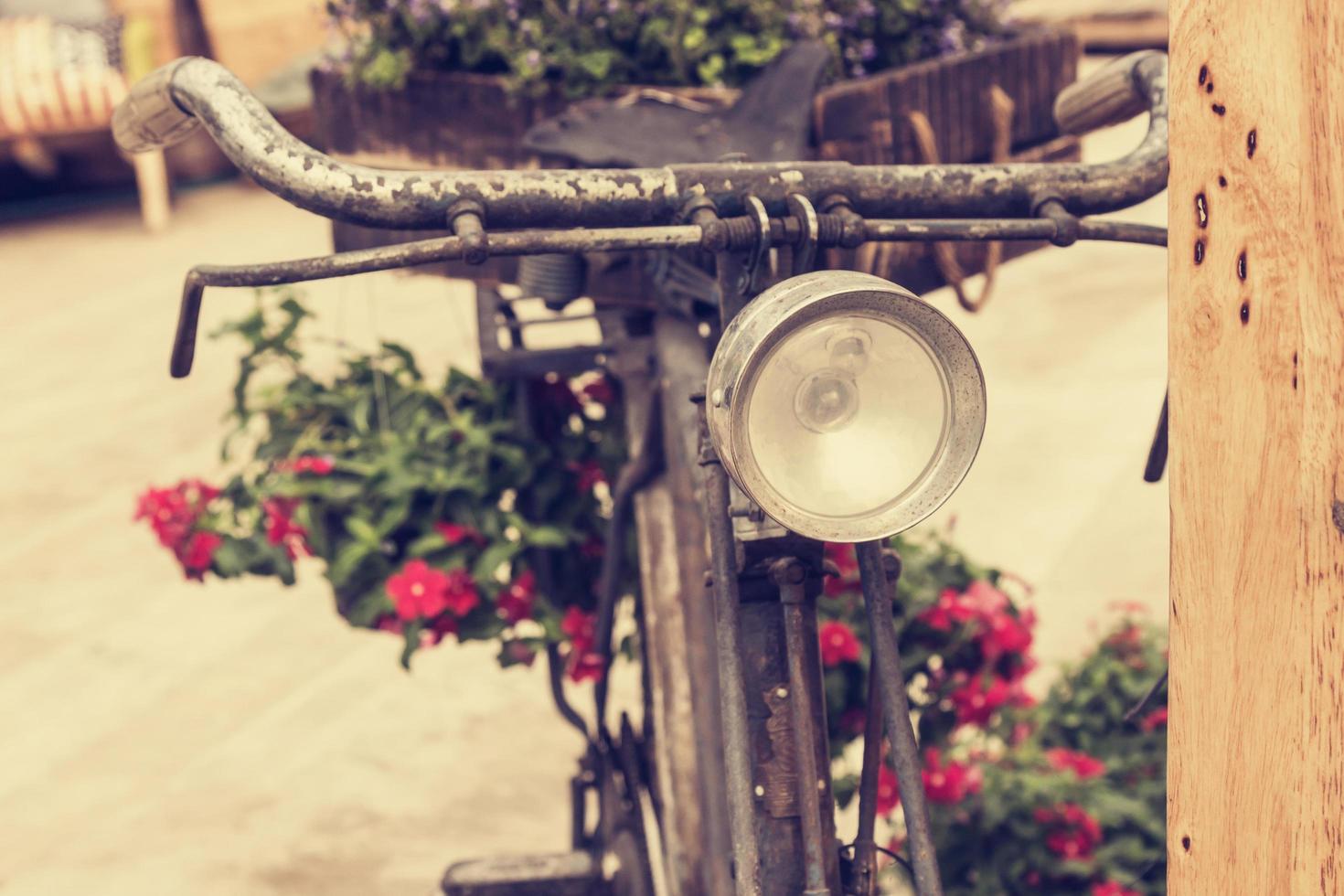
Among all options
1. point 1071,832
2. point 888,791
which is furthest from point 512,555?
point 1071,832

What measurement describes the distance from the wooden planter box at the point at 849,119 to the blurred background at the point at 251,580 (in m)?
0.04

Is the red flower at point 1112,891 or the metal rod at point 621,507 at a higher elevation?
the metal rod at point 621,507

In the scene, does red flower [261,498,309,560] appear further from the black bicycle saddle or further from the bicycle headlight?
the bicycle headlight

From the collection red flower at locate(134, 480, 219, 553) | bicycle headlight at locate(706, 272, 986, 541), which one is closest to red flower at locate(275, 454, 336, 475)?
red flower at locate(134, 480, 219, 553)

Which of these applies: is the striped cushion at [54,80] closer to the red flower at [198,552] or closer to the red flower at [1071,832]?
the red flower at [198,552]

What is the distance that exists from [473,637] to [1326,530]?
1.46 meters

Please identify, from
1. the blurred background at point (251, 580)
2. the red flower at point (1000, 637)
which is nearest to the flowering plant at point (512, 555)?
the red flower at point (1000, 637)

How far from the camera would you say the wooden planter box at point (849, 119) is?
208 centimetres

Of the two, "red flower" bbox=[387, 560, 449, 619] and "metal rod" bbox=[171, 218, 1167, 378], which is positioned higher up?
"metal rod" bbox=[171, 218, 1167, 378]

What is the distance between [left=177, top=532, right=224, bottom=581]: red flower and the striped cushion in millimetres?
5406

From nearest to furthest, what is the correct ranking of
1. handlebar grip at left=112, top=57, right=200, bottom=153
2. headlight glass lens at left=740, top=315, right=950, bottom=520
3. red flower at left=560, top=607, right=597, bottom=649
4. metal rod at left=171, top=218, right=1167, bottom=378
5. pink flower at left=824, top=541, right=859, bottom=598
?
headlight glass lens at left=740, top=315, right=950, bottom=520 → metal rod at left=171, top=218, right=1167, bottom=378 → handlebar grip at left=112, top=57, right=200, bottom=153 → pink flower at left=824, top=541, right=859, bottom=598 → red flower at left=560, top=607, right=597, bottom=649

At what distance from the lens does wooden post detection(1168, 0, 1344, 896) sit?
1003 mm

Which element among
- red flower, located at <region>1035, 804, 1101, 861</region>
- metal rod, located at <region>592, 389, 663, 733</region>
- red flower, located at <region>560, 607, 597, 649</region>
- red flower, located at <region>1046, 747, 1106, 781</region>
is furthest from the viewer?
red flower, located at <region>1046, 747, 1106, 781</region>

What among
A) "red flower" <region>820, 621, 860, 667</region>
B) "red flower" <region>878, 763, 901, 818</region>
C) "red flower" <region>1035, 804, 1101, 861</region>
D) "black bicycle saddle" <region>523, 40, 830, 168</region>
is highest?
"black bicycle saddle" <region>523, 40, 830, 168</region>
